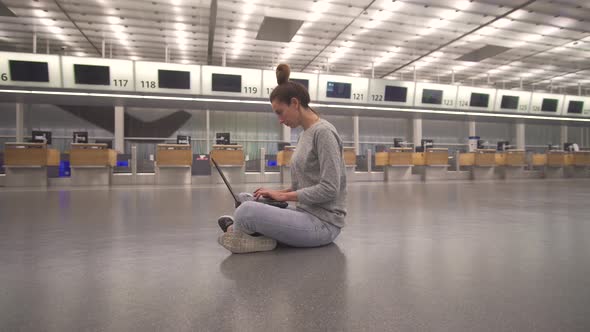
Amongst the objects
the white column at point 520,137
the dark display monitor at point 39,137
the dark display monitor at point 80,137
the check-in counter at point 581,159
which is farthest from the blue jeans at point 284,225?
the white column at point 520,137

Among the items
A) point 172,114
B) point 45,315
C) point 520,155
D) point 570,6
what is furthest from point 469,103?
point 45,315

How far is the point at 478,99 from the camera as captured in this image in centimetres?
1549

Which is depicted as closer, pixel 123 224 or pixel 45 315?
pixel 45 315

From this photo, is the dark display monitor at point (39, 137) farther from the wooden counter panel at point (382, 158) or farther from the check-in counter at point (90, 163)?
the wooden counter panel at point (382, 158)

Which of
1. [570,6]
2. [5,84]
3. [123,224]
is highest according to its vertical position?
[570,6]

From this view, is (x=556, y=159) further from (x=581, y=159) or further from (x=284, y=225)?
(x=284, y=225)

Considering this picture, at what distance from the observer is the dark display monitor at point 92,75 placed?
1101 cm

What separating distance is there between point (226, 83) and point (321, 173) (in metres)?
11.0

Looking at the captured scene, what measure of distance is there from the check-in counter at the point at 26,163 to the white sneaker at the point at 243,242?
467 inches

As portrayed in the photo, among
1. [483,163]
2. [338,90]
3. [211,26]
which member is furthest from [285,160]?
[483,163]

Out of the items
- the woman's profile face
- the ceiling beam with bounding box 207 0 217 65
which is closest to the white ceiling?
the ceiling beam with bounding box 207 0 217 65

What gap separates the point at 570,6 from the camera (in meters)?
9.82

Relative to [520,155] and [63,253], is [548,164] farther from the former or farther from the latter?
[63,253]

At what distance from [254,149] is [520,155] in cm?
1437
